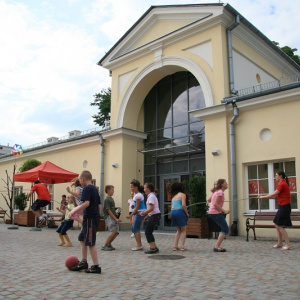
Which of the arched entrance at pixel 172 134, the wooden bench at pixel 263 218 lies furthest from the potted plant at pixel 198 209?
the arched entrance at pixel 172 134

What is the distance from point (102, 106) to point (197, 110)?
17.4 meters

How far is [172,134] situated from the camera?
15.4 metres

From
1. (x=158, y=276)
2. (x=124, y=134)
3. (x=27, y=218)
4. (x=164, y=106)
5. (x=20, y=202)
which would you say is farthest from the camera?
(x=20, y=202)

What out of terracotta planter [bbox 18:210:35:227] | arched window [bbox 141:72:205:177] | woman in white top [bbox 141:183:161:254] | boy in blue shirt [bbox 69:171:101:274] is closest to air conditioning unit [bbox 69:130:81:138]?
terracotta planter [bbox 18:210:35:227]

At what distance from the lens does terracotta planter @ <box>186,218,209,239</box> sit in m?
11.2

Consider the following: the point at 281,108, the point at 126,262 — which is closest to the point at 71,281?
the point at 126,262

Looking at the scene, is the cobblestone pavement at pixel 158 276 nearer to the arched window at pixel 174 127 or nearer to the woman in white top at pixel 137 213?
the woman in white top at pixel 137 213

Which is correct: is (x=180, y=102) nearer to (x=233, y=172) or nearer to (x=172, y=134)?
(x=172, y=134)

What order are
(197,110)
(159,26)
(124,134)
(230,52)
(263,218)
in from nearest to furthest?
(263,218) < (197,110) < (230,52) < (159,26) < (124,134)

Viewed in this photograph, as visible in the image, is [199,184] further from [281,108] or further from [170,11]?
[170,11]

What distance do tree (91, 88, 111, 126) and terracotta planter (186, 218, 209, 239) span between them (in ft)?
61.1

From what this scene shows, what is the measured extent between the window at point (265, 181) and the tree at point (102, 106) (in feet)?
60.6

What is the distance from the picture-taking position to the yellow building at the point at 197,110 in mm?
11469

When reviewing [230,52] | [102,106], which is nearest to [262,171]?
[230,52]
